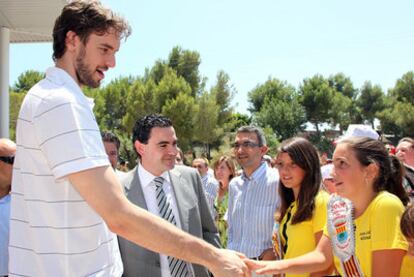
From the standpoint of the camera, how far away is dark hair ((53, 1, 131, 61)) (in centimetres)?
207

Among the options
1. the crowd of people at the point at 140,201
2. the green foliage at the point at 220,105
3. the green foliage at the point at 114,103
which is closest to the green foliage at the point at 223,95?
the green foliage at the point at 220,105

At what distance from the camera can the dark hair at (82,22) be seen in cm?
207

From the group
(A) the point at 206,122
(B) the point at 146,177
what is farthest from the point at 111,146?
(A) the point at 206,122

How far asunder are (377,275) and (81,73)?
6.12ft

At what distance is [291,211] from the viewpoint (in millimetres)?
3641

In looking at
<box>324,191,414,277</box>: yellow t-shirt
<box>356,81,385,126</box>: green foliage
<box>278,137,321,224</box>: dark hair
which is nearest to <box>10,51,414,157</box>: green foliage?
<box>356,81,385,126</box>: green foliage

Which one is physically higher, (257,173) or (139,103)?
(139,103)

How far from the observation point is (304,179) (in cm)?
369

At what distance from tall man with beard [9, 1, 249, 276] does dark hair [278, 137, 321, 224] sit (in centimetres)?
159

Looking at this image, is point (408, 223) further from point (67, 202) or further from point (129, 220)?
point (67, 202)

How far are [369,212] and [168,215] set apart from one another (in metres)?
1.33

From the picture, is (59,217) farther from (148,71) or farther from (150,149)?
(148,71)

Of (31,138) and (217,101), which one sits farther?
(217,101)

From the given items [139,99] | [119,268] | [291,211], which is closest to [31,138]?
[119,268]
